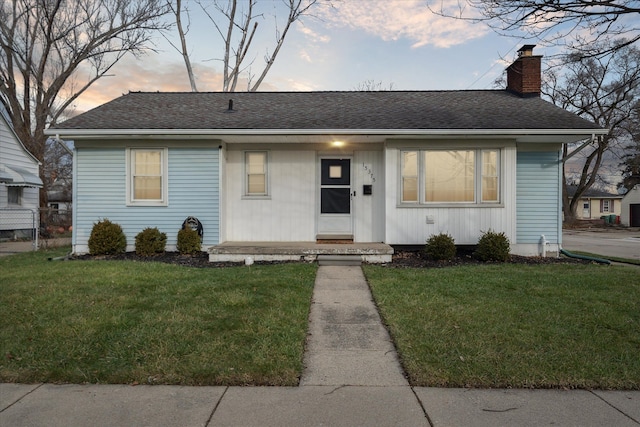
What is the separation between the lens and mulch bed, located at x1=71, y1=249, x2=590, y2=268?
26.0ft

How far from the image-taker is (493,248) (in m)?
8.16

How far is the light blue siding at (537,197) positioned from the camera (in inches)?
363

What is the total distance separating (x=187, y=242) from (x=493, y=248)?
6.87 metres

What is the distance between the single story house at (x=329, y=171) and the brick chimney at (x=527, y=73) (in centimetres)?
11

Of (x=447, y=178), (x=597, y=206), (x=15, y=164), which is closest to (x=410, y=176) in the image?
(x=447, y=178)

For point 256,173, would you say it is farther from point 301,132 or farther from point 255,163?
point 301,132

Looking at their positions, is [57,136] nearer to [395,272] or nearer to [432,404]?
[395,272]

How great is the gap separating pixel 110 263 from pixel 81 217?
2.47 m

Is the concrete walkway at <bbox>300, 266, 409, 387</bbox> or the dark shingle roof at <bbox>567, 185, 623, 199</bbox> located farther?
the dark shingle roof at <bbox>567, 185, 623, 199</bbox>

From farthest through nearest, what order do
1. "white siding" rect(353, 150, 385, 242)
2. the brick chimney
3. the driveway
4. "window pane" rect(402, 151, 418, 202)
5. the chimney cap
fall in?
the driveway
the brick chimney
the chimney cap
"white siding" rect(353, 150, 385, 242)
"window pane" rect(402, 151, 418, 202)

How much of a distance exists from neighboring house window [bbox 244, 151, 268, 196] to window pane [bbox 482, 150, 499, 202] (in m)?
5.33

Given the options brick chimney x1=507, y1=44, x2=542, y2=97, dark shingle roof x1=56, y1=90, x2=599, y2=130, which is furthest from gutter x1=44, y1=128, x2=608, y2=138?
brick chimney x1=507, y1=44, x2=542, y2=97

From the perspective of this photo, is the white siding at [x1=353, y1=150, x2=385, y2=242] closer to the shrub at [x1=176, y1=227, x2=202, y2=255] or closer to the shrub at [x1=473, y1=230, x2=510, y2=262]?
the shrub at [x1=473, y1=230, x2=510, y2=262]

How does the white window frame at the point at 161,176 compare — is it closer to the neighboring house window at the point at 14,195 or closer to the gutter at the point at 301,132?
the gutter at the point at 301,132
